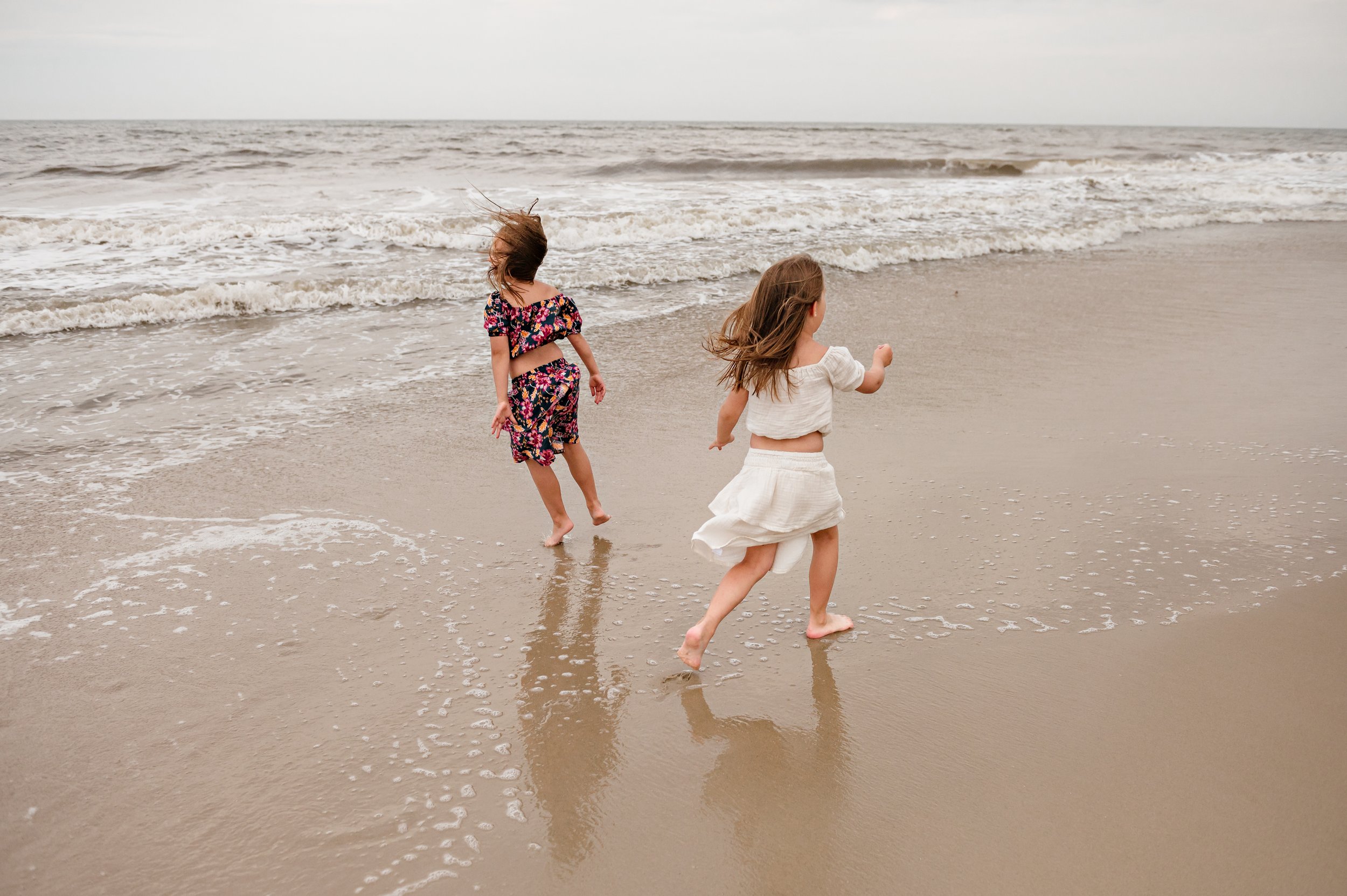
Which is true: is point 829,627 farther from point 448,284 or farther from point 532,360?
point 448,284

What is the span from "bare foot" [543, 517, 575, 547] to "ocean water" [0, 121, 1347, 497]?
225 centimetres

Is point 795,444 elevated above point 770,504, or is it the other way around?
point 795,444

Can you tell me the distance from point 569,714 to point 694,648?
46 cm

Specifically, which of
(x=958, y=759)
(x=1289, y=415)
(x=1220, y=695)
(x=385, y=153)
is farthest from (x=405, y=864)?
(x=385, y=153)

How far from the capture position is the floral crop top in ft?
12.3

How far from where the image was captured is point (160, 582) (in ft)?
11.4

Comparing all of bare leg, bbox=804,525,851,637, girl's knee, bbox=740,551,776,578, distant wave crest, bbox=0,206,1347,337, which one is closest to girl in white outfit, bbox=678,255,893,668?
girl's knee, bbox=740,551,776,578

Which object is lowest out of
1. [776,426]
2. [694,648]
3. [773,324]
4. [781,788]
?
[781,788]

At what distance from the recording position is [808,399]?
289cm

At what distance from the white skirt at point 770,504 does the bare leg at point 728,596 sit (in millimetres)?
45

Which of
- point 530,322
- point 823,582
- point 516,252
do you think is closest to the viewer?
point 823,582

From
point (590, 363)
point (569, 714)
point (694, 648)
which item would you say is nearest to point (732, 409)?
point (694, 648)

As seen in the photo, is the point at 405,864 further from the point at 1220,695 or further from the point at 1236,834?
the point at 1220,695

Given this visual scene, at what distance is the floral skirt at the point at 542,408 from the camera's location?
3.86 meters
